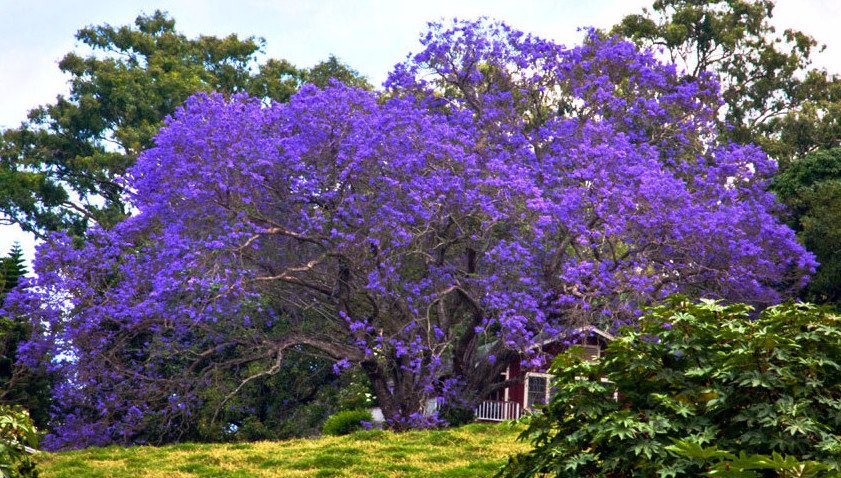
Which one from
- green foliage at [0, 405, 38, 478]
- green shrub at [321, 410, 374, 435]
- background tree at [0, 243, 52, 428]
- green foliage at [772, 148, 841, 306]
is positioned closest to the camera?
green foliage at [0, 405, 38, 478]

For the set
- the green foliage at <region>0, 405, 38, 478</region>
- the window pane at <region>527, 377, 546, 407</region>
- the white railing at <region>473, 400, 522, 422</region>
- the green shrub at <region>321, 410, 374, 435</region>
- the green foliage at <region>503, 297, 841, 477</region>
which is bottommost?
the green foliage at <region>0, 405, 38, 478</region>

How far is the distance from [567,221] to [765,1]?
25024 millimetres

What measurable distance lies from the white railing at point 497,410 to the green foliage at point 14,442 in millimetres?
24735

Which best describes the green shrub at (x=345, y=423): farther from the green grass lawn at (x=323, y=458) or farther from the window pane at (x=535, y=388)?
the window pane at (x=535, y=388)

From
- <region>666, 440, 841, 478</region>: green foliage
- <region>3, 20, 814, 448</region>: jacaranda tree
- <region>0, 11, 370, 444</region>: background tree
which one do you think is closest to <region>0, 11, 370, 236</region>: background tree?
<region>0, 11, 370, 444</region>: background tree

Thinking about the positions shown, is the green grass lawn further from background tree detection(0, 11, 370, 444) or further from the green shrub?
background tree detection(0, 11, 370, 444)

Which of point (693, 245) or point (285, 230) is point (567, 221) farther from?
point (285, 230)

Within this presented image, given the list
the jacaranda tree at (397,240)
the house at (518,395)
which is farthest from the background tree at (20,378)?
the house at (518,395)

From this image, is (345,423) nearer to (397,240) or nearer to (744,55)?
(397,240)

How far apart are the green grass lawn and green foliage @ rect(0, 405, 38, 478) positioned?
7941mm

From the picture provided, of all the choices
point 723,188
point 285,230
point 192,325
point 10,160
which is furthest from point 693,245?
point 10,160

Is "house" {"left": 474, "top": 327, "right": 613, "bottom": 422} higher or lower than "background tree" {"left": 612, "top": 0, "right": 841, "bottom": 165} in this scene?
lower

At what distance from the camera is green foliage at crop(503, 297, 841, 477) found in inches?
451

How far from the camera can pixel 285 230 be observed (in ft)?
104
